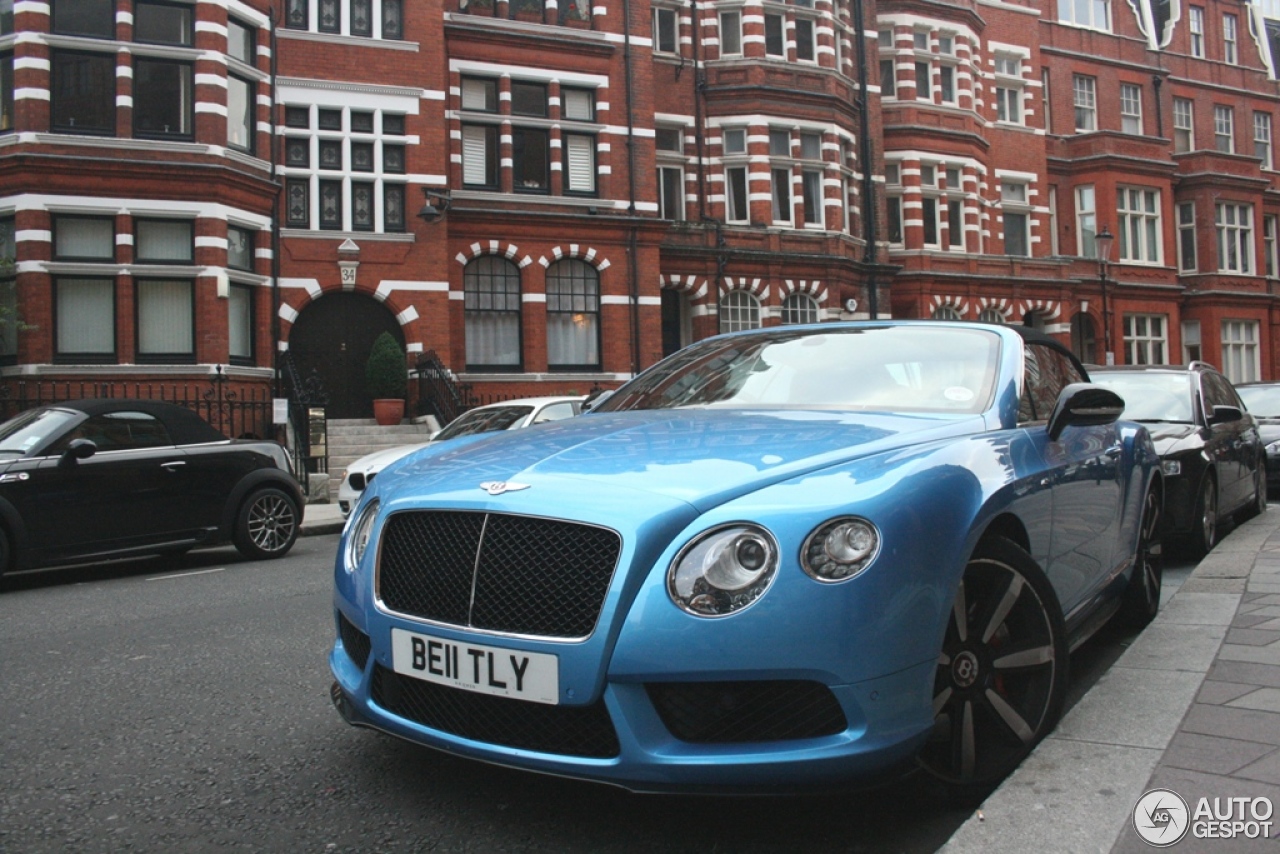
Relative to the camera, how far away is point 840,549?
A: 2709 mm

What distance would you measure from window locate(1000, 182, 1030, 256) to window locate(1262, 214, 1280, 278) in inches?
505

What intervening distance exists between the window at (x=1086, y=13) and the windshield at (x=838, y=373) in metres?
37.5

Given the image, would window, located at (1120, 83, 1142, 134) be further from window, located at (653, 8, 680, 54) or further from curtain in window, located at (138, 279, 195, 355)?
curtain in window, located at (138, 279, 195, 355)

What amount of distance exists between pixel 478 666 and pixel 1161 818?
175cm

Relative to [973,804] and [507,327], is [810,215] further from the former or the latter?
[973,804]

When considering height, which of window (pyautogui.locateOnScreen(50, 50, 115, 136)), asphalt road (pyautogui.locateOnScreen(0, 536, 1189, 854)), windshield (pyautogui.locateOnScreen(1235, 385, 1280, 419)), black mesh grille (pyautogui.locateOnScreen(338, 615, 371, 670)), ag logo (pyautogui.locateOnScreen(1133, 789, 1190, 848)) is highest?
window (pyautogui.locateOnScreen(50, 50, 115, 136))

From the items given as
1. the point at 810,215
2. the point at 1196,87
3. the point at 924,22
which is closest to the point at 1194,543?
the point at 810,215

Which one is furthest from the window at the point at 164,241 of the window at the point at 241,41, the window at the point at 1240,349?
the window at the point at 1240,349

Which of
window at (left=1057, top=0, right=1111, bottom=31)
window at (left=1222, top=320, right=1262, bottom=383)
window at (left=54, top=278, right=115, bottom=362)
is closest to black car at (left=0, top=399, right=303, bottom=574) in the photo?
window at (left=54, top=278, right=115, bottom=362)

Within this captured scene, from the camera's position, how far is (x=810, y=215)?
28.7 m

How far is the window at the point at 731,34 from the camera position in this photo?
2788 cm

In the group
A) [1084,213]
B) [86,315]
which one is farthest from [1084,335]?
[86,315]

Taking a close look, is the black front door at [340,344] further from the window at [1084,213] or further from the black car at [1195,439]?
the window at [1084,213]

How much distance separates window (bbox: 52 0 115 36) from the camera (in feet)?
61.4
